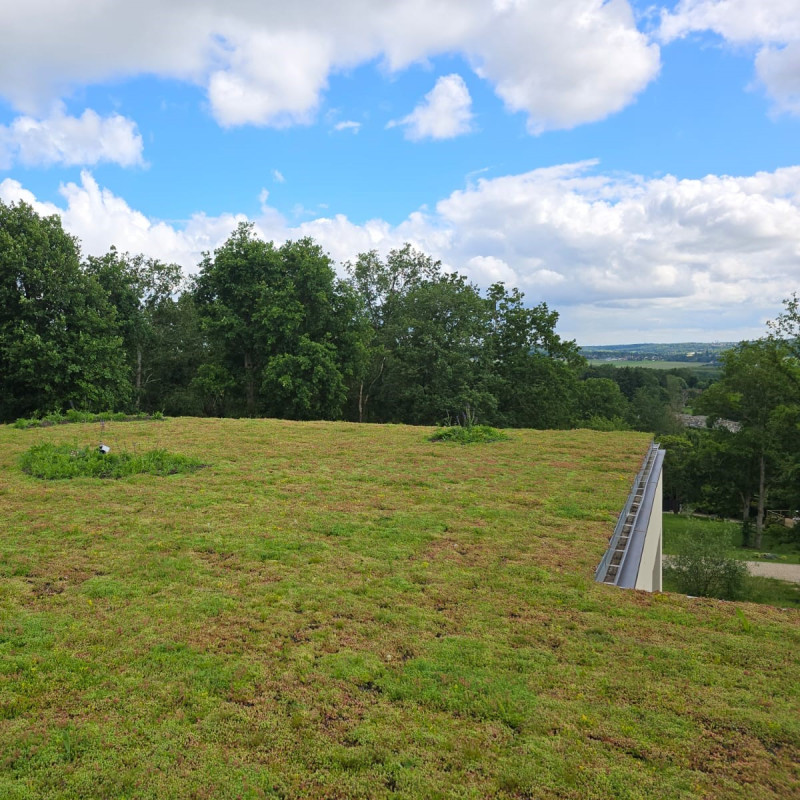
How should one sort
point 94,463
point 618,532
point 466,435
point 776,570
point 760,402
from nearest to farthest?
point 618,532, point 94,463, point 466,435, point 776,570, point 760,402

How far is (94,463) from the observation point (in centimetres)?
806

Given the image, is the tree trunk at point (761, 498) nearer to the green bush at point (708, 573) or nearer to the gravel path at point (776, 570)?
the gravel path at point (776, 570)

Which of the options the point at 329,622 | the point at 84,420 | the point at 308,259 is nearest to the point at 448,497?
the point at 329,622

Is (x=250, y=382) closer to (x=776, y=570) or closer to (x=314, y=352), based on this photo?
(x=314, y=352)

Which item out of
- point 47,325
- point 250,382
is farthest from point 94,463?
point 250,382

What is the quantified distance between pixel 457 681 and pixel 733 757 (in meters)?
1.34

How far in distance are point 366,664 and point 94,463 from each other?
6725 millimetres

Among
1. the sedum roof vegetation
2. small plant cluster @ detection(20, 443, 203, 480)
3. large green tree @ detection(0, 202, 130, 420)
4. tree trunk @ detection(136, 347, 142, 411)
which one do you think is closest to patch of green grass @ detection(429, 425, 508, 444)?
small plant cluster @ detection(20, 443, 203, 480)

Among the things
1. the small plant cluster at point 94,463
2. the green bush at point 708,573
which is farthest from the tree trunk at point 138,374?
the green bush at point 708,573

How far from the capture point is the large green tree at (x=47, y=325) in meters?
17.2

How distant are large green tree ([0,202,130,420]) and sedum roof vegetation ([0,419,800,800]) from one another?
539 inches

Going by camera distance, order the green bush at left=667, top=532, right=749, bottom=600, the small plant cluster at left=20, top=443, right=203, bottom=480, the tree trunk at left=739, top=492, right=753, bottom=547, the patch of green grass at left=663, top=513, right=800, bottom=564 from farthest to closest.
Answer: the tree trunk at left=739, top=492, right=753, bottom=547 < the patch of green grass at left=663, top=513, right=800, bottom=564 < the green bush at left=667, top=532, right=749, bottom=600 < the small plant cluster at left=20, top=443, right=203, bottom=480

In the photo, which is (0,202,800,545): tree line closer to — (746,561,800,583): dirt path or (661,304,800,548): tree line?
(661,304,800,548): tree line

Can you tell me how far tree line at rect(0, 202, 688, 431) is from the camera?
59.3ft
